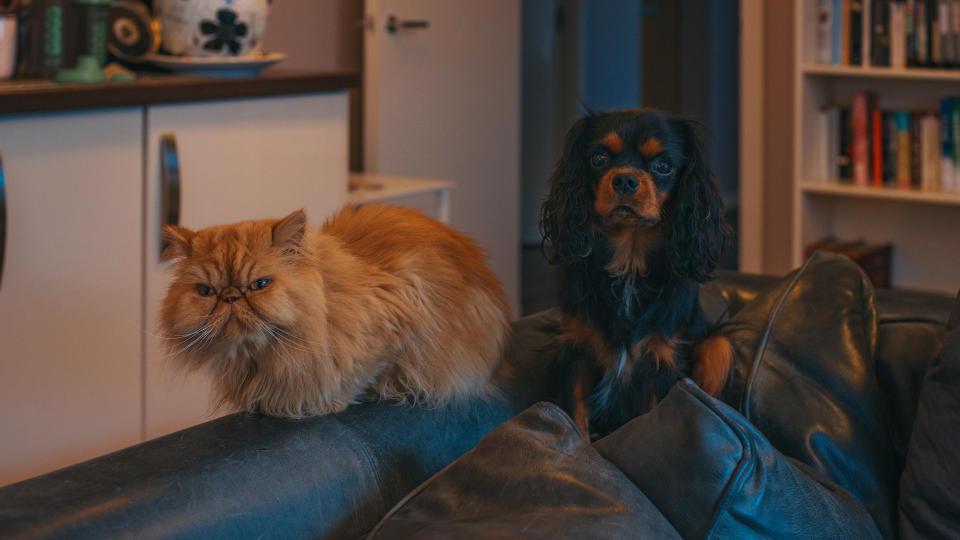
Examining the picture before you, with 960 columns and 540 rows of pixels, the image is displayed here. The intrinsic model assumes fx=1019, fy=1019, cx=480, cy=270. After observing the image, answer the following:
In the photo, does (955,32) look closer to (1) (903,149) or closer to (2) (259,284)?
(1) (903,149)

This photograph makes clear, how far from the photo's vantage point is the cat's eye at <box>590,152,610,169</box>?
149cm

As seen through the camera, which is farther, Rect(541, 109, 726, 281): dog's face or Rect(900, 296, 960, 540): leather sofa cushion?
Rect(541, 109, 726, 281): dog's face

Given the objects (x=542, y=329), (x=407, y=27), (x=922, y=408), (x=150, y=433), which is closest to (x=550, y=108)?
(x=407, y=27)

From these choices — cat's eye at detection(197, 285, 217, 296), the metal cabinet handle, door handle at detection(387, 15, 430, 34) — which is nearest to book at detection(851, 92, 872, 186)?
door handle at detection(387, 15, 430, 34)

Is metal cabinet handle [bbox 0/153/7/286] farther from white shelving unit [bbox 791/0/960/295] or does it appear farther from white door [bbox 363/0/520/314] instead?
white shelving unit [bbox 791/0/960/295]

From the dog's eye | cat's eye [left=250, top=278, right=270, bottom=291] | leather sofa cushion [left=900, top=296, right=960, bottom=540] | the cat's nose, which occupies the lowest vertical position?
leather sofa cushion [left=900, top=296, right=960, bottom=540]

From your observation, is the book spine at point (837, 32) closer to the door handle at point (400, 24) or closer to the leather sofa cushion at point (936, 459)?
the door handle at point (400, 24)

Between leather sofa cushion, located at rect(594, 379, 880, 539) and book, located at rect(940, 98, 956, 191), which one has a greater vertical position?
book, located at rect(940, 98, 956, 191)

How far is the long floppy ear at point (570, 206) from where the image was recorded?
4.90 ft

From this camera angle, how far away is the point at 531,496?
3.19 ft

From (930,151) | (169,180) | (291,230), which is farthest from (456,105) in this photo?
(291,230)

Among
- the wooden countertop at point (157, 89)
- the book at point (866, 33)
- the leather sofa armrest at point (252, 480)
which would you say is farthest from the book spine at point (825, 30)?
the leather sofa armrest at point (252, 480)

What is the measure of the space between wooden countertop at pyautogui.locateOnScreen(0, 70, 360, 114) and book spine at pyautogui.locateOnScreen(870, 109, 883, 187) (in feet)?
6.11

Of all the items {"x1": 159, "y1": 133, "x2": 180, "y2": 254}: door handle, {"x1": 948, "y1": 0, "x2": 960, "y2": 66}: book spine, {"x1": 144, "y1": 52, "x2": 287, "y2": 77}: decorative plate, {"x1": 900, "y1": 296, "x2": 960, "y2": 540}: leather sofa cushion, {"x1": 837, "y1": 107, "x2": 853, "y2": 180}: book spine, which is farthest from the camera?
{"x1": 837, "y1": 107, "x2": 853, "y2": 180}: book spine
